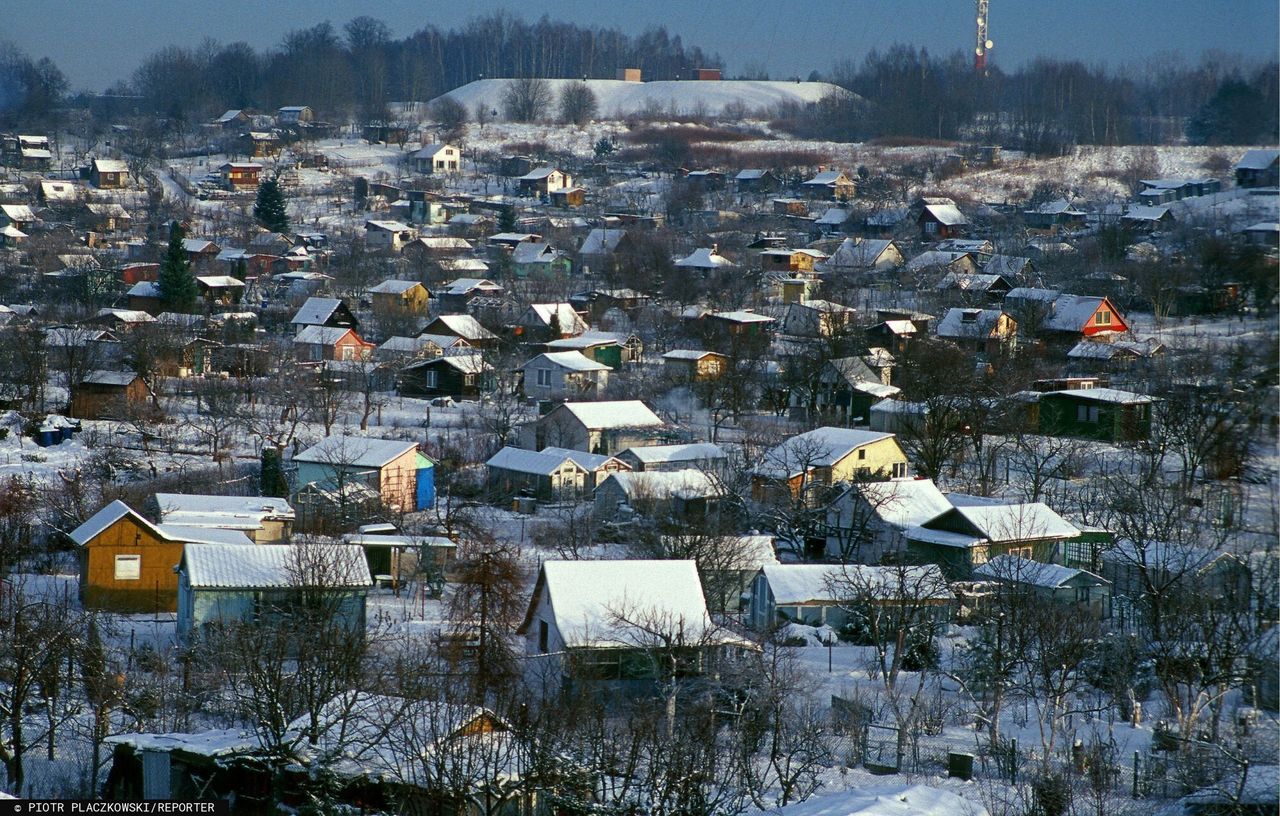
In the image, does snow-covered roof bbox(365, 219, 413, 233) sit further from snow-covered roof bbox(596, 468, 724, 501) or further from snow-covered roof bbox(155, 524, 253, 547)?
snow-covered roof bbox(155, 524, 253, 547)

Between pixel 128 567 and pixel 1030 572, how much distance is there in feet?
10.7

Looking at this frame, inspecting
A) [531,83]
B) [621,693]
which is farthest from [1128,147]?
[531,83]

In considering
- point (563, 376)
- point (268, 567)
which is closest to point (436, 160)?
point (563, 376)

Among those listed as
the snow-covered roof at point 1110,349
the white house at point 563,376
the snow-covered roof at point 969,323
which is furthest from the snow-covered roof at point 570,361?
the snow-covered roof at point 1110,349

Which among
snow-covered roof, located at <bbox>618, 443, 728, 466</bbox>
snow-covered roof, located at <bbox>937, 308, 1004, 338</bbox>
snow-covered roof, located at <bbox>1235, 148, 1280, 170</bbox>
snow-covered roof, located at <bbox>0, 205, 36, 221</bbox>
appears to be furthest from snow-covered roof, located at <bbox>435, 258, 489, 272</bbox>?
snow-covered roof, located at <bbox>1235, 148, 1280, 170</bbox>

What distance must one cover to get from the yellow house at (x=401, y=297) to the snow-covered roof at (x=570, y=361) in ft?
9.44

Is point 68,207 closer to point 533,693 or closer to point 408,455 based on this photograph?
point 408,455

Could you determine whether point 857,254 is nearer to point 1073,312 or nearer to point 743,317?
point 743,317

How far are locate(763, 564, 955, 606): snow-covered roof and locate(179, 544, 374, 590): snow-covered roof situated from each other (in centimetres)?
144

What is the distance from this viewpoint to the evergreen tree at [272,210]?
53.7 feet

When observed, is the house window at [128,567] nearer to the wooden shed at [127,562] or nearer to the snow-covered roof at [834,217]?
the wooden shed at [127,562]

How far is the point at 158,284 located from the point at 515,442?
5442mm

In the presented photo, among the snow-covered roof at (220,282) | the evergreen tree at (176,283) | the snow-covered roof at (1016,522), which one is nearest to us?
the snow-covered roof at (1016,522)

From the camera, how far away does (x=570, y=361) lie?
9523mm
